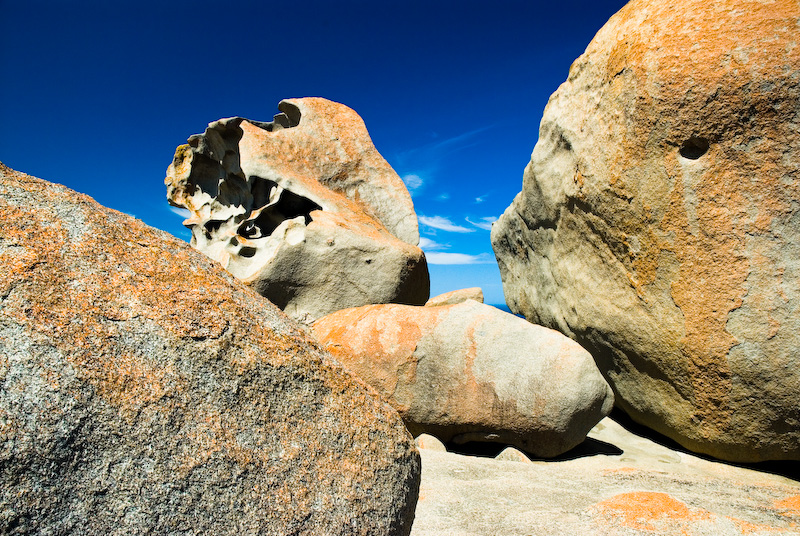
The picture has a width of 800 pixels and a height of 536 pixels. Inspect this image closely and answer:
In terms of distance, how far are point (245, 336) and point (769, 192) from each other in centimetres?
322

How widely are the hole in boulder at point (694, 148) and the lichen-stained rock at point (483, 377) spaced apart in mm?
1435

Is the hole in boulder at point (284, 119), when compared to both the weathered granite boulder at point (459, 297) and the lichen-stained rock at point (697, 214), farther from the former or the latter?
the lichen-stained rock at point (697, 214)

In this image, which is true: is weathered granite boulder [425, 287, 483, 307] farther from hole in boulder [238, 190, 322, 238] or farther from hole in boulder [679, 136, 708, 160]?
hole in boulder [679, 136, 708, 160]

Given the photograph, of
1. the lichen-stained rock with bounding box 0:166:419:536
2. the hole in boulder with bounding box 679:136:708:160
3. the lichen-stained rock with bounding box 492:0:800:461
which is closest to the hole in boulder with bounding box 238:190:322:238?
the lichen-stained rock with bounding box 492:0:800:461

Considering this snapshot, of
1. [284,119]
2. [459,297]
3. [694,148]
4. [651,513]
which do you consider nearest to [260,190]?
[284,119]

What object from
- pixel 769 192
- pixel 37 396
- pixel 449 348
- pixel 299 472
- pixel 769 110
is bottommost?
pixel 299 472

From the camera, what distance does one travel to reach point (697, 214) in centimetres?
339

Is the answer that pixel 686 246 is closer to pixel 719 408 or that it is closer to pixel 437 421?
pixel 719 408

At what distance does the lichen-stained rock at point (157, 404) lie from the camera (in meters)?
1.16

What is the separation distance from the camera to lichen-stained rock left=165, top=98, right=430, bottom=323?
4.88 metres

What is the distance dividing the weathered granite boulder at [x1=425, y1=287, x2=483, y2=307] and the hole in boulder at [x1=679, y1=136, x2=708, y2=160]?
3.19 m

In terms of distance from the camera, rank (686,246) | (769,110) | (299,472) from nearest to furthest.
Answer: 1. (299,472)
2. (769,110)
3. (686,246)

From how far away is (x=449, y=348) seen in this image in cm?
376

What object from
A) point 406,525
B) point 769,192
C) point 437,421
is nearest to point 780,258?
point 769,192
